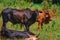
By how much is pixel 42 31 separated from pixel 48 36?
70 centimetres

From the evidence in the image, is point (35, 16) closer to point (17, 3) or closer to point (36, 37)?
point (36, 37)

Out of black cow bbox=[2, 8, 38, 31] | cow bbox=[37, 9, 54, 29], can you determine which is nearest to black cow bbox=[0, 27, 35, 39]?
black cow bbox=[2, 8, 38, 31]

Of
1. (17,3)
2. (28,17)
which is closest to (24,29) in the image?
(28,17)

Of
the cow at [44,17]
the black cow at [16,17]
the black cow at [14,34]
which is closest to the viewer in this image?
the black cow at [14,34]

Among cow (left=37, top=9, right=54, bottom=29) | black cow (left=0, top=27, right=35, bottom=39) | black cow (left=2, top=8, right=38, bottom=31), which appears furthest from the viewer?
cow (left=37, top=9, right=54, bottom=29)

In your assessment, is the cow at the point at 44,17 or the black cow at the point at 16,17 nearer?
the black cow at the point at 16,17

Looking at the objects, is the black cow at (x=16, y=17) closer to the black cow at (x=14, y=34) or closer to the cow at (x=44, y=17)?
the black cow at (x=14, y=34)

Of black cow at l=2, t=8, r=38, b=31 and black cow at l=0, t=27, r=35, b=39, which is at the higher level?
black cow at l=2, t=8, r=38, b=31

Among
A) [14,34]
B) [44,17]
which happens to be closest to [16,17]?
[14,34]

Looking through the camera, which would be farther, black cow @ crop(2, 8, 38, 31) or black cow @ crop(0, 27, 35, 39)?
black cow @ crop(2, 8, 38, 31)

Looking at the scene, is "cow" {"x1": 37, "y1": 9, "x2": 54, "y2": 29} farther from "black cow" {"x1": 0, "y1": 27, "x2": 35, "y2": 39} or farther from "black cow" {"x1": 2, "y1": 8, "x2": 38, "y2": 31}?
"black cow" {"x1": 0, "y1": 27, "x2": 35, "y2": 39}

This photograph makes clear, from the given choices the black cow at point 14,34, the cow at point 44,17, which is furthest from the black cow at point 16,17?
the cow at point 44,17

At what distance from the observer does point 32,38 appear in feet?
36.7

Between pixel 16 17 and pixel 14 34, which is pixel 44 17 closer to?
pixel 16 17
